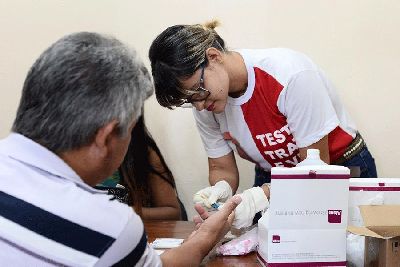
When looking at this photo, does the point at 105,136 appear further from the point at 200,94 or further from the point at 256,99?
the point at 256,99

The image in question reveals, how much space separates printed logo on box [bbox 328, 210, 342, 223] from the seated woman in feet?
3.04

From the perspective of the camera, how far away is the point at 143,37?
2346mm

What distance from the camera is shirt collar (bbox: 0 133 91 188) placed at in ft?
2.78

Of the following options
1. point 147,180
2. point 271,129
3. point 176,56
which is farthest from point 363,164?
point 147,180

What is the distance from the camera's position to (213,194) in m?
1.65

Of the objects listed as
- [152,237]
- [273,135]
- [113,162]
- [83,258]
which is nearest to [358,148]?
[273,135]

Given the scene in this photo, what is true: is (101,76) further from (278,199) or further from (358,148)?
(358,148)

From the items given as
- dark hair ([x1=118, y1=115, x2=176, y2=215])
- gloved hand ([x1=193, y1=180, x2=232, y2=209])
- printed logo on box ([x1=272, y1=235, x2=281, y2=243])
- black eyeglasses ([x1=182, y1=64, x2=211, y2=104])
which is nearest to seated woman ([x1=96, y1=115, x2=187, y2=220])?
dark hair ([x1=118, y1=115, x2=176, y2=215])

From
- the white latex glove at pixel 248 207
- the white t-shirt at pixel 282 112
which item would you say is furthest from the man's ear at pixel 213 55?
the white latex glove at pixel 248 207

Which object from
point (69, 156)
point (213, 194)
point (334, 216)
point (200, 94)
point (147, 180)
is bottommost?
point (147, 180)

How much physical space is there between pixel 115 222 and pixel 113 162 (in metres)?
0.14

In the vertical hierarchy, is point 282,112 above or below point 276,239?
above

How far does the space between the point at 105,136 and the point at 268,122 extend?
910 millimetres

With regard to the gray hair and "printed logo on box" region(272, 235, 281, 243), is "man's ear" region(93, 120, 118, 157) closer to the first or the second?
the gray hair
